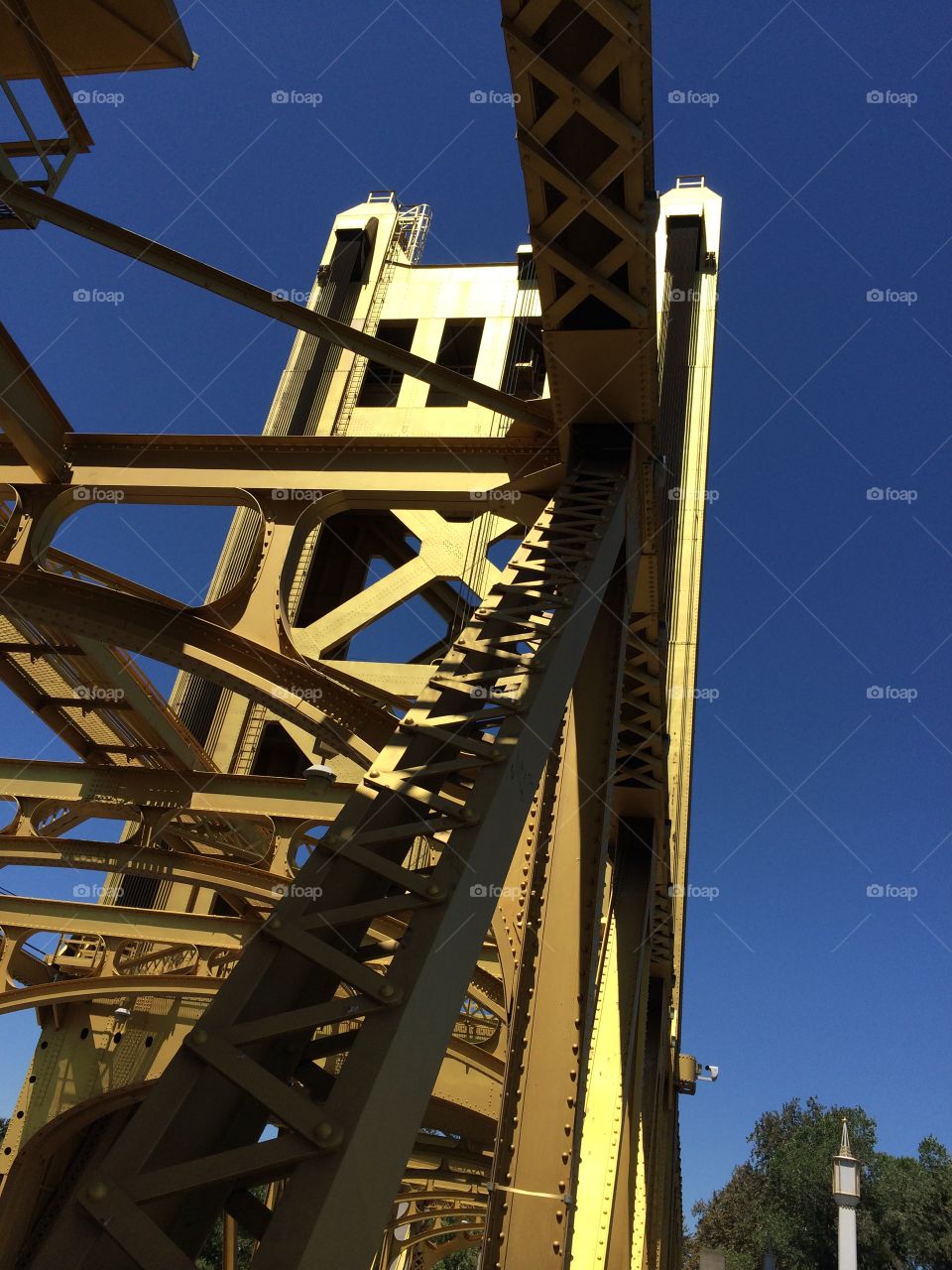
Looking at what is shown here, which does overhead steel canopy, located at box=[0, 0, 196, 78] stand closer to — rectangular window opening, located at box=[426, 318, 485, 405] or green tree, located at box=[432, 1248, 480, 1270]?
rectangular window opening, located at box=[426, 318, 485, 405]

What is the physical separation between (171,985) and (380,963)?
301cm

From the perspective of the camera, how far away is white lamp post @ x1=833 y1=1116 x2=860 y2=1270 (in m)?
15.9

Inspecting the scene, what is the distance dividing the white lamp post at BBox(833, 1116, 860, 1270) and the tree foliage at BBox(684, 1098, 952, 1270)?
131 ft

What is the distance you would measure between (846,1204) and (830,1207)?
51.1m

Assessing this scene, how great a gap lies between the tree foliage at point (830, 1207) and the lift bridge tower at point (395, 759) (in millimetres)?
46713

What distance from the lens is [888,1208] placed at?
2188 inches

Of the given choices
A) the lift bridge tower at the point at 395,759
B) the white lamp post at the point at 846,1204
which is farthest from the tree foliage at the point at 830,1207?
the lift bridge tower at the point at 395,759

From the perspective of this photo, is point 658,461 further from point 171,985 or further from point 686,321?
point 171,985

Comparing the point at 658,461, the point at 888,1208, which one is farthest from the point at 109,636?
the point at 888,1208

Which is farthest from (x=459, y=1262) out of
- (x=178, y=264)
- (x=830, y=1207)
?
(x=178, y=264)

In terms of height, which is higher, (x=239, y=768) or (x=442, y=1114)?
(x=239, y=768)

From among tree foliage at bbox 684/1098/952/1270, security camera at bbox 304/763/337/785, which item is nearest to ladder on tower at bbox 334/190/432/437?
security camera at bbox 304/763/337/785

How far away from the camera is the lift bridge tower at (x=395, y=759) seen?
2.65m

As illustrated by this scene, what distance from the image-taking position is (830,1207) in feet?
190
